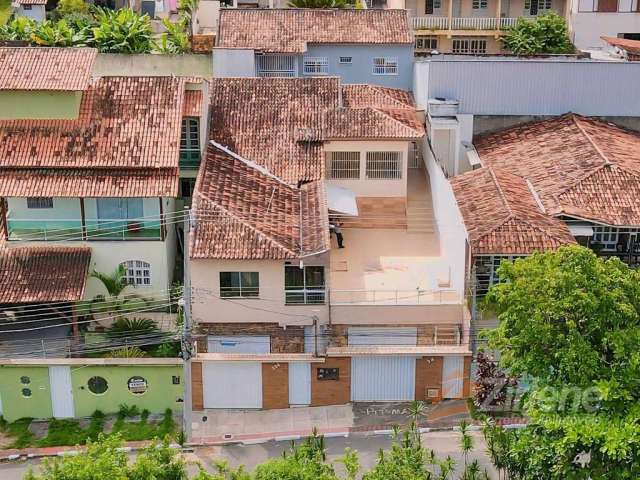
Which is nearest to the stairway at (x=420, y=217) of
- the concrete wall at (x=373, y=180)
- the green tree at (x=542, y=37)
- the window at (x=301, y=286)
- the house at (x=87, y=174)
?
the concrete wall at (x=373, y=180)

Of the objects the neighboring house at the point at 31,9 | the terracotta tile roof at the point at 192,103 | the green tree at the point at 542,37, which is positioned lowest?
the terracotta tile roof at the point at 192,103

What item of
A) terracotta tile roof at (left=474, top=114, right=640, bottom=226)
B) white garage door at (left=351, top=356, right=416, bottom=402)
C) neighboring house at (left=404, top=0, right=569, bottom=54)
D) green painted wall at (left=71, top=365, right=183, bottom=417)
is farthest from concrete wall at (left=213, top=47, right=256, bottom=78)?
white garage door at (left=351, top=356, right=416, bottom=402)

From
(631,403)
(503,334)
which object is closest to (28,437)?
(503,334)

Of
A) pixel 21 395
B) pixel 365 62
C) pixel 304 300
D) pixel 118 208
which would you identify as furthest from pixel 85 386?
pixel 365 62

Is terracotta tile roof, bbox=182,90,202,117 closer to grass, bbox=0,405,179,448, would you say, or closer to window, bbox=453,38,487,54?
grass, bbox=0,405,179,448

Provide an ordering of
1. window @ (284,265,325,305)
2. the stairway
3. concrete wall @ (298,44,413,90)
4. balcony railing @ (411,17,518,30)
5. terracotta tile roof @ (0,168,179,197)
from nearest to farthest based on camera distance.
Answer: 1. window @ (284,265,325,305)
2. terracotta tile roof @ (0,168,179,197)
3. the stairway
4. concrete wall @ (298,44,413,90)
5. balcony railing @ (411,17,518,30)

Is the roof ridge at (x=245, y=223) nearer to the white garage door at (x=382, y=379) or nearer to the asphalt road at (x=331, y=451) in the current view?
the white garage door at (x=382, y=379)
